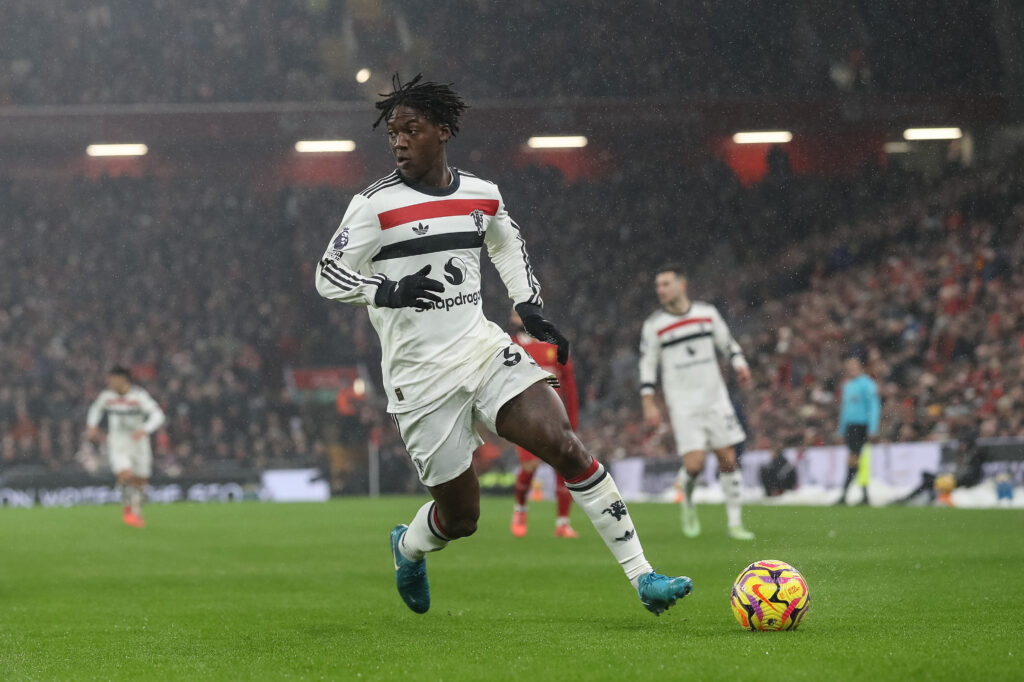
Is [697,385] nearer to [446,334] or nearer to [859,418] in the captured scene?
[859,418]

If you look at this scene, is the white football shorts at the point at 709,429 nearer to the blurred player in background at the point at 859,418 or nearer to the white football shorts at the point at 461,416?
the blurred player in background at the point at 859,418

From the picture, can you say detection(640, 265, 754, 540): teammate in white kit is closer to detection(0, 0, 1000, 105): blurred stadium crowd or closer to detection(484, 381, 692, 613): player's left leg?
detection(0, 0, 1000, 105): blurred stadium crowd

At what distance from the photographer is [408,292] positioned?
518 cm

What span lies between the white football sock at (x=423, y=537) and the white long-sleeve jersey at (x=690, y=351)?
5515mm

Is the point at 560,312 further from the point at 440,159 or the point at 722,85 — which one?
the point at 440,159

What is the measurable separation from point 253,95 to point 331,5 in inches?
232

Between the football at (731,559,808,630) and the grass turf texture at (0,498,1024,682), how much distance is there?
0.10 metres

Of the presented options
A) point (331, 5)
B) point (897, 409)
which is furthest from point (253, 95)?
point (897, 409)

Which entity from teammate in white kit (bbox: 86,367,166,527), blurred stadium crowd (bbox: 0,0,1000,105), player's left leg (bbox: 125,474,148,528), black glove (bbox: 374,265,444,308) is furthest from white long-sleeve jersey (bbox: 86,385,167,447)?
black glove (bbox: 374,265,444,308)

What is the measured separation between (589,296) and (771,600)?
22.3 meters

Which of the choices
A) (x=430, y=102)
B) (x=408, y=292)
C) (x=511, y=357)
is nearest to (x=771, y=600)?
(x=511, y=357)

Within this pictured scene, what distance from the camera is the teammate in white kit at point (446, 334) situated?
5.54 m

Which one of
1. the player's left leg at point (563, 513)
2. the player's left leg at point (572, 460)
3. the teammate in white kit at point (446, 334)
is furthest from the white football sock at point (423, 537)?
the player's left leg at point (563, 513)

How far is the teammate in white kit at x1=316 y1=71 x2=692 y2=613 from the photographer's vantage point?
5.54 metres
